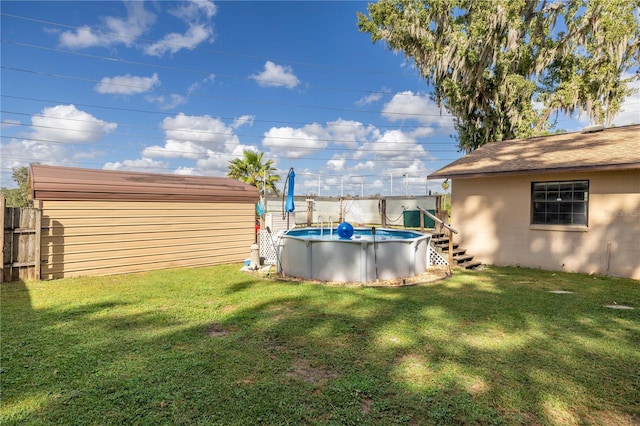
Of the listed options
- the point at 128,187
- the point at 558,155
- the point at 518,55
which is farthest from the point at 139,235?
the point at 518,55

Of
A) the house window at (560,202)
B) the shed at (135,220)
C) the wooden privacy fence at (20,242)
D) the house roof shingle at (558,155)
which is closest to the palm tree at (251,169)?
the shed at (135,220)

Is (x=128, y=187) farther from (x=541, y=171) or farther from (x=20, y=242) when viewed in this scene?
(x=541, y=171)

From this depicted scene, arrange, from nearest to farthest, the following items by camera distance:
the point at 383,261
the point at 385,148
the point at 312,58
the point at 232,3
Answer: the point at 383,261, the point at 232,3, the point at 312,58, the point at 385,148

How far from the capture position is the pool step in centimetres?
951

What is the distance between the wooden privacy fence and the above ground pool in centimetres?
546

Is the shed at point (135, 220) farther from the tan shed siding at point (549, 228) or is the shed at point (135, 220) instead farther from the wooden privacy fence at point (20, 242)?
the tan shed siding at point (549, 228)

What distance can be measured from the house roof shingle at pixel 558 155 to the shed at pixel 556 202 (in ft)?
0.07

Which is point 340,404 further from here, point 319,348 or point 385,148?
point 385,148

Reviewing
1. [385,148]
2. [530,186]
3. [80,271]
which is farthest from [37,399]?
[385,148]

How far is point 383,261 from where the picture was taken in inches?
297

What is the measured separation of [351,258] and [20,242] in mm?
7173

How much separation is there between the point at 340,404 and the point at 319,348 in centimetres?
115

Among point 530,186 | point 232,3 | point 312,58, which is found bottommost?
point 530,186

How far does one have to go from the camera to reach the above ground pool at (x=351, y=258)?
7355 mm
